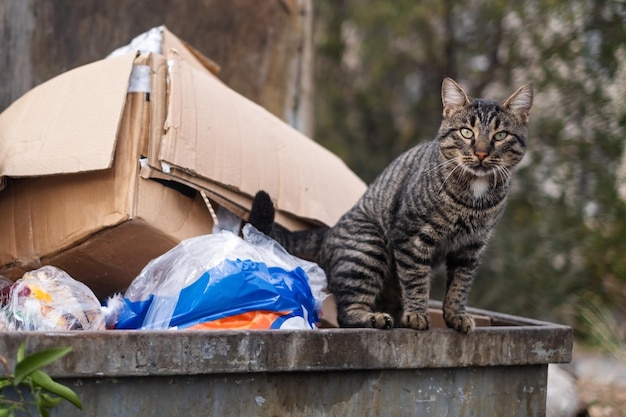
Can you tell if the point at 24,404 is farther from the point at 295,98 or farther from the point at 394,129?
the point at 394,129

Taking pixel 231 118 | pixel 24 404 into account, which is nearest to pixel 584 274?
pixel 231 118

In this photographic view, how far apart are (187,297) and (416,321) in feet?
2.38

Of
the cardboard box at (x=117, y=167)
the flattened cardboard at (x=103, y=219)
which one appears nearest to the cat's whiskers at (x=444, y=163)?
the cardboard box at (x=117, y=167)

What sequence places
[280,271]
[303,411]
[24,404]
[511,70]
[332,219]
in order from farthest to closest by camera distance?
[511,70], [332,219], [280,271], [303,411], [24,404]

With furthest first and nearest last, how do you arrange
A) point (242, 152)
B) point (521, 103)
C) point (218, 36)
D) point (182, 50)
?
point (218, 36) < point (182, 50) < point (242, 152) < point (521, 103)

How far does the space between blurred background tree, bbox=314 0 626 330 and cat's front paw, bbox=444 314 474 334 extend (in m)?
3.88

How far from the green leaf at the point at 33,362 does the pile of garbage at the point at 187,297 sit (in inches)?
21.2

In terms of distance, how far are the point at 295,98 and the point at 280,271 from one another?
103 inches

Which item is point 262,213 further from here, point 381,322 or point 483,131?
point 483,131

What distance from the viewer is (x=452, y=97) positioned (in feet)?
8.73

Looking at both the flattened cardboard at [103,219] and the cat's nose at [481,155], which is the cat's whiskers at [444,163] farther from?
the flattened cardboard at [103,219]

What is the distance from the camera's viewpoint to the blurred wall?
12.6 ft

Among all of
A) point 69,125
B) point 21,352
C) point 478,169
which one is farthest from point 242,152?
point 21,352

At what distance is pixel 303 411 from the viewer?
201cm
